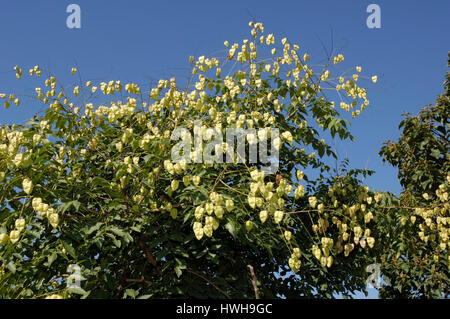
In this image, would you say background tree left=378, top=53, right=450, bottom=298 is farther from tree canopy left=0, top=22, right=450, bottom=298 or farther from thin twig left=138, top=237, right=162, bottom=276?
thin twig left=138, top=237, right=162, bottom=276

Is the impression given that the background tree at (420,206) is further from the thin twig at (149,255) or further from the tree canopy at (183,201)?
the thin twig at (149,255)

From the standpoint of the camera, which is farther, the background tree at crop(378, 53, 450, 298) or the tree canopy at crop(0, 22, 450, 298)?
the background tree at crop(378, 53, 450, 298)

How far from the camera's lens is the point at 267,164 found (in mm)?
3684

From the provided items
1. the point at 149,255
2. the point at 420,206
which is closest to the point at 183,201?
the point at 149,255

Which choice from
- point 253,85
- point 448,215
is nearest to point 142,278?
point 253,85

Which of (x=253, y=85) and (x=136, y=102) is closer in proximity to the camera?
(x=136, y=102)

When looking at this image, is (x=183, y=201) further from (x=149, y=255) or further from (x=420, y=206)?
(x=420, y=206)

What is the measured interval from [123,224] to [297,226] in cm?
140

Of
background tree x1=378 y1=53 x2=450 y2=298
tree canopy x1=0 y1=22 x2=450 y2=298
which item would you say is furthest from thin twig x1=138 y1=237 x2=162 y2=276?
background tree x1=378 y1=53 x2=450 y2=298

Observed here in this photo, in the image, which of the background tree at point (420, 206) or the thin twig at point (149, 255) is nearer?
the thin twig at point (149, 255)

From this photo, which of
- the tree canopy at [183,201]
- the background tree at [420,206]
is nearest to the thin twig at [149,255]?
the tree canopy at [183,201]
